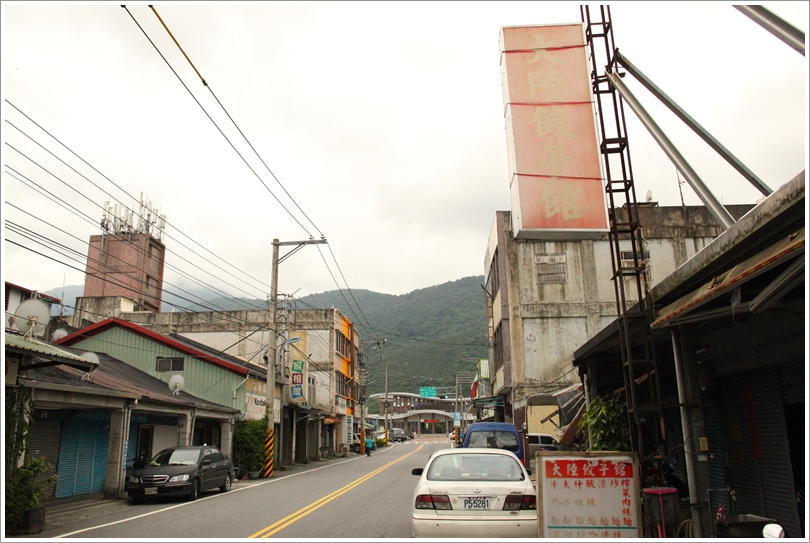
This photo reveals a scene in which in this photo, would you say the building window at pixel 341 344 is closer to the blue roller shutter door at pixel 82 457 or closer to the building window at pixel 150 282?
the building window at pixel 150 282

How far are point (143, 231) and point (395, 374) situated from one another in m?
79.1

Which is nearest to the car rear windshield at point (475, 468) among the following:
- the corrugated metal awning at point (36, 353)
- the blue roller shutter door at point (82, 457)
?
the corrugated metal awning at point (36, 353)

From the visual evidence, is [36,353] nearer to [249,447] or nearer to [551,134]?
[551,134]

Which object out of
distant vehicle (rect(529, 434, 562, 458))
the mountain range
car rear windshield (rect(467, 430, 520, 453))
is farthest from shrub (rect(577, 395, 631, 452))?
the mountain range

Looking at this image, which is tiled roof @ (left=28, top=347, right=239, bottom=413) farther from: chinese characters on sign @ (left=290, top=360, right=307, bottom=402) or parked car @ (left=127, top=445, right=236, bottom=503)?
chinese characters on sign @ (left=290, top=360, right=307, bottom=402)

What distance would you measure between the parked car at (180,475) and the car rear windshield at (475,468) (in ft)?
34.9

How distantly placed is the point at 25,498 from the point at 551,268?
27483mm

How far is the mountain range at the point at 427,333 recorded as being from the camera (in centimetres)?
12162

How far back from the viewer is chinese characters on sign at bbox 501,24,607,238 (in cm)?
1085

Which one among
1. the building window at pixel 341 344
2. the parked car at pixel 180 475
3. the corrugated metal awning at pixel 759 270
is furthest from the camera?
the building window at pixel 341 344

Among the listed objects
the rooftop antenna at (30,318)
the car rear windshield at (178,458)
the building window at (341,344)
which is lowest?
the car rear windshield at (178,458)

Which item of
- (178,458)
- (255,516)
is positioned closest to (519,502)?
(255,516)

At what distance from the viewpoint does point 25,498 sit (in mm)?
11742

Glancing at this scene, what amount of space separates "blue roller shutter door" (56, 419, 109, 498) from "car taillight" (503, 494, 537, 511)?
15.8 meters
